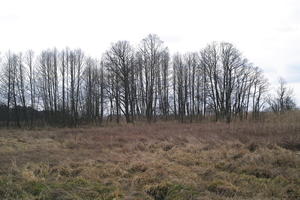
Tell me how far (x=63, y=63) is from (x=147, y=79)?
1722cm

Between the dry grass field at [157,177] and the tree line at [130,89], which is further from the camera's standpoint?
the tree line at [130,89]

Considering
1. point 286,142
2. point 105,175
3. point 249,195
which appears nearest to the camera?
point 249,195

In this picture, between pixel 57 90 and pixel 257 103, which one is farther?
pixel 257 103

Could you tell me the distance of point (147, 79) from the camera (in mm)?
44719

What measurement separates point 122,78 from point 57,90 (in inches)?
619

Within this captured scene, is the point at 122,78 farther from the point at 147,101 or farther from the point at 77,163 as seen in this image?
the point at 77,163

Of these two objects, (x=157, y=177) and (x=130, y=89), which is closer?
(x=157, y=177)

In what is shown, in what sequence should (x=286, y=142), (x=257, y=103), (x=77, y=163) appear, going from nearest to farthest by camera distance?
1. (x=77, y=163)
2. (x=286, y=142)
3. (x=257, y=103)

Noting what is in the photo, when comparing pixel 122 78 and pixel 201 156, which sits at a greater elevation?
pixel 122 78

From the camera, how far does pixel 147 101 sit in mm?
43125

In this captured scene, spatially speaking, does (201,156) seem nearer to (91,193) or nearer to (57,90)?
(91,193)

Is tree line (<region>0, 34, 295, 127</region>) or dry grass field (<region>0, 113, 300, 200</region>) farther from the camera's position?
tree line (<region>0, 34, 295, 127</region>)

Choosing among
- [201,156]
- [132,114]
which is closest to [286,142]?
[201,156]

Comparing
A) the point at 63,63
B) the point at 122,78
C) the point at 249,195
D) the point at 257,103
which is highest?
the point at 63,63
